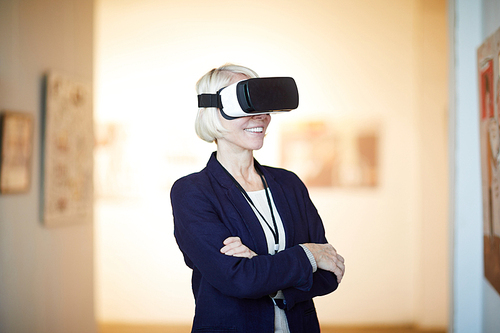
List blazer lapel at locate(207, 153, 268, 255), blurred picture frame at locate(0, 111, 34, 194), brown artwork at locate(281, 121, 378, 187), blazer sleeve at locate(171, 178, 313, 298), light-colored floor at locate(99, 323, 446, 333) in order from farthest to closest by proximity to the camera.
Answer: brown artwork at locate(281, 121, 378, 187)
light-colored floor at locate(99, 323, 446, 333)
blurred picture frame at locate(0, 111, 34, 194)
blazer lapel at locate(207, 153, 268, 255)
blazer sleeve at locate(171, 178, 313, 298)

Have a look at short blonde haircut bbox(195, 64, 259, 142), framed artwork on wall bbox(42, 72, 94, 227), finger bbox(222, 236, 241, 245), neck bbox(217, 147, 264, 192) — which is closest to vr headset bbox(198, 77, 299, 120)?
short blonde haircut bbox(195, 64, 259, 142)

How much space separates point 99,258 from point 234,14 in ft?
9.27

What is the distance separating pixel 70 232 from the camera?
11.7 ft

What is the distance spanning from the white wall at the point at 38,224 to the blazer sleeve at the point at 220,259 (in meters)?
1.72

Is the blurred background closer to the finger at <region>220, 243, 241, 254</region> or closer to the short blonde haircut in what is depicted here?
the short blonde haircut

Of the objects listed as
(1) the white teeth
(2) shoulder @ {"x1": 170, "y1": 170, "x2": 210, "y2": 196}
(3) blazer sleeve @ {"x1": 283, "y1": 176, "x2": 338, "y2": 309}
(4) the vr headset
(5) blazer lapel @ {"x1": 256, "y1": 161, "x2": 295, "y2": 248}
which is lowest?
(3) blazer sleeve @ {"x1": 283, "y1": 176, "x2": 338, "y2": 309}

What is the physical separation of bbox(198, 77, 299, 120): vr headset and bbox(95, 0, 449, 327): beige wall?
340 centimetres

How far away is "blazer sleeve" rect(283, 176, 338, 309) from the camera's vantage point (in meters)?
1.50

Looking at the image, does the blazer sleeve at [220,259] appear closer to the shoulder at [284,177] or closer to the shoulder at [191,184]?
the shoulder at [191,184]

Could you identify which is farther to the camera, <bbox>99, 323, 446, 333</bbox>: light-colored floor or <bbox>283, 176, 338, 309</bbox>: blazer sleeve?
<bbox>99, 323, 446, 333</bbox>: light-colored floor

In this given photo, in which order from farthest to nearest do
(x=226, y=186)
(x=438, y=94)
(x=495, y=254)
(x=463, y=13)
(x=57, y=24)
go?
1. (x=438, y=94)
2. (x=57, y=24)
3. (x=463, y=13)
4. (x=495, y=254)
5. (x=226, y=186)

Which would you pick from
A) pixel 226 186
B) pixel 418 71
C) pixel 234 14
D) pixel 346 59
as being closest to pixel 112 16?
pixel 234 14

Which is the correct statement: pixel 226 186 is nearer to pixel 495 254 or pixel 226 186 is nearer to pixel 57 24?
pixel 495 254

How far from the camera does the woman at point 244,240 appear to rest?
4.68ft
